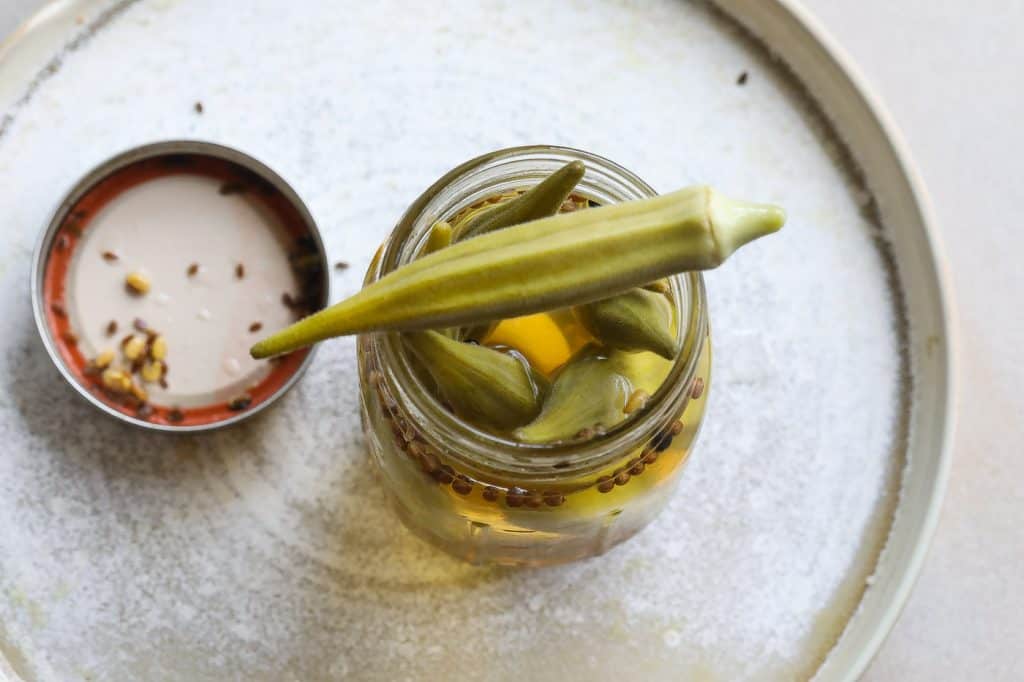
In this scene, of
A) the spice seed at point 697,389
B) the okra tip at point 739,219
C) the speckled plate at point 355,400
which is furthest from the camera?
the speckled plate at point 355,400

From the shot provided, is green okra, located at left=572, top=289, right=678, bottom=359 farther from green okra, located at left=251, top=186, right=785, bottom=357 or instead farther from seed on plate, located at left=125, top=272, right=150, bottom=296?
seed on plate, located at left=125, top=272, right=150, bottom=296

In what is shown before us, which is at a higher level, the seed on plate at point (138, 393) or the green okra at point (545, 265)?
the green okra at point (545, 265)

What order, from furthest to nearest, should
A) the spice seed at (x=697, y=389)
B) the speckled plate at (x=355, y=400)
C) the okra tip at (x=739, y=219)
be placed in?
the speckled plate at (x=355, y=400) → the spice seed at (x=697, y=389) → the okra tip at (x=739, y=219)

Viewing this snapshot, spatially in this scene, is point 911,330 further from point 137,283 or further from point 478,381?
point 137,283

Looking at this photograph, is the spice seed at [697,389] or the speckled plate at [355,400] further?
the speckled plate at [355,400]

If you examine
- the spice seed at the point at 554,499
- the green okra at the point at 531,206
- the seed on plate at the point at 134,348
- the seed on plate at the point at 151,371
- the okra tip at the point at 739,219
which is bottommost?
the spice seed at the point at 554,499

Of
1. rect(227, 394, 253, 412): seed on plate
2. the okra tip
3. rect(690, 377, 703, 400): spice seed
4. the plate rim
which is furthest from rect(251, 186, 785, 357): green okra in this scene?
the plate rim

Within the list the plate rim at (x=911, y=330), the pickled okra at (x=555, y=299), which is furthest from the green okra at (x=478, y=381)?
the plate rim at (x=911, y=330)

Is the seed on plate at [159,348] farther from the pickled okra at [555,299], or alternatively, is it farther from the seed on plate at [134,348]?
the pickled okra at [555,299]
